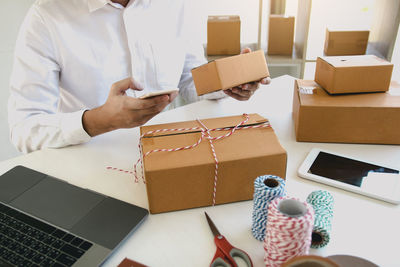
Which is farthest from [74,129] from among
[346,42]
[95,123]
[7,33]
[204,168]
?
[346,42]

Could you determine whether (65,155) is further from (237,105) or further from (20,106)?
(237,105)

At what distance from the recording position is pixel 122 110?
0.89 meters

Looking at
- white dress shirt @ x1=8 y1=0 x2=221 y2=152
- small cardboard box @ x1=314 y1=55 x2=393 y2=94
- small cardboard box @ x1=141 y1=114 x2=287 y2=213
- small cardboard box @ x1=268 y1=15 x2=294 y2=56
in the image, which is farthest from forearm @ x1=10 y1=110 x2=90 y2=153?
small cardboard box @ x1=268 y1=15 x2=294 y2=56

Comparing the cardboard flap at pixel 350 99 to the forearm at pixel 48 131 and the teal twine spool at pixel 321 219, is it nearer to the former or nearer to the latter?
the teal twine spool at pixel 321 219

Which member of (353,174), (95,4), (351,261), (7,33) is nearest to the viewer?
(351,261)

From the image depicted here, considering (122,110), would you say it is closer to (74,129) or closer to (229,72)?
(74,129)

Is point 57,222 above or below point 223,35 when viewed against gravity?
below

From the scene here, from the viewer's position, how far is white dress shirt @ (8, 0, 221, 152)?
3.32 feet

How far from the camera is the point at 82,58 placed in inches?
45.5

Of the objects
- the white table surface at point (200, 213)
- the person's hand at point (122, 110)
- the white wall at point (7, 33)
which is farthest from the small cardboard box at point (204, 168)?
the white wall at point (7, 33)

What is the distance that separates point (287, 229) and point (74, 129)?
71 cm

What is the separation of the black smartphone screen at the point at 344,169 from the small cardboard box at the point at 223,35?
A: 4.50ft

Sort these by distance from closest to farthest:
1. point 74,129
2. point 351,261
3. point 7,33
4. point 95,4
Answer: point 351,261
point 74,129
point 95,4
point 7,33

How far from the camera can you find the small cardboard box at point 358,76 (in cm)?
99
